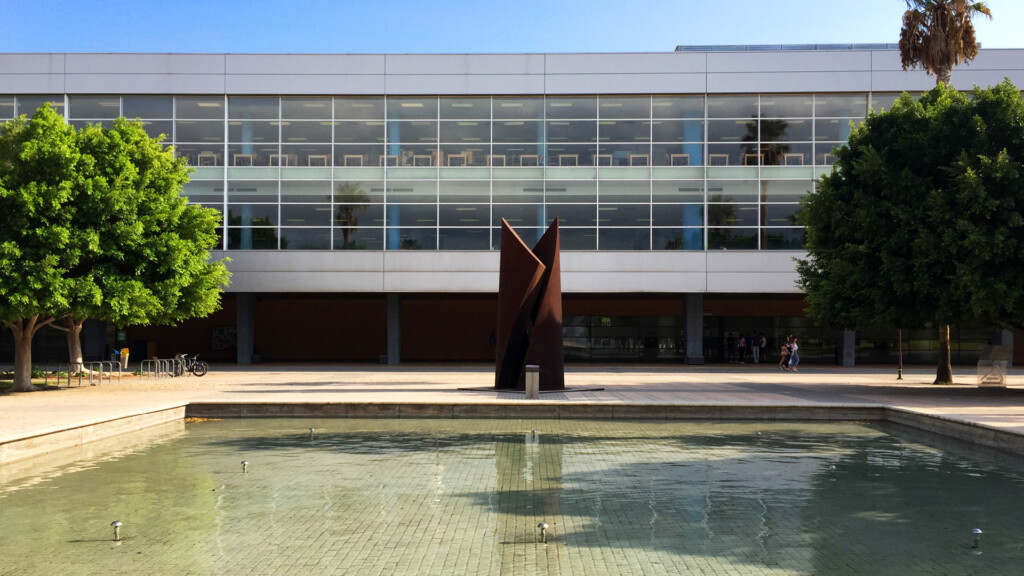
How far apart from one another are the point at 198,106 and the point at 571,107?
16453 millimetres

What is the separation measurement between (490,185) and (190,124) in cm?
1351

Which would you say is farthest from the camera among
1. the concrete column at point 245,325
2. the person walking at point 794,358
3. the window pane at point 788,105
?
the concrete column at point 245,325

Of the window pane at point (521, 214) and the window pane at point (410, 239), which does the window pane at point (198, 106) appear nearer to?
the window pane at point (410, 239)

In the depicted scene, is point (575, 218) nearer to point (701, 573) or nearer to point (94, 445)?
point (94, 445)

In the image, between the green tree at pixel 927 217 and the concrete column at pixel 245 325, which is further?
the concrete column at pixel 245 325

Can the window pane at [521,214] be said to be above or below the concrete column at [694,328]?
above

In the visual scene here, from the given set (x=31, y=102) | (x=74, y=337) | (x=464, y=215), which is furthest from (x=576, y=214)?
(x=31, y=102)

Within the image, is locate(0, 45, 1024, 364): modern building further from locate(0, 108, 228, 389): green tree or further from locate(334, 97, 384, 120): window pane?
locate(0, 108, 228, 389): green tree

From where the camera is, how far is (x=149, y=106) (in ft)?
125

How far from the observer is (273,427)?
1656cm

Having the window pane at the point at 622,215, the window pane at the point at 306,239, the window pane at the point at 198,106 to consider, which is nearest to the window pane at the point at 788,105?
the window pane at the point at 622,215

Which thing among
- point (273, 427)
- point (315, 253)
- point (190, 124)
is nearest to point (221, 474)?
point (273, 427)

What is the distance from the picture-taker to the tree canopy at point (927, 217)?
70.6ft

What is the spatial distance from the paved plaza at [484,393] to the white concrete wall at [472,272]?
11.9 feet
